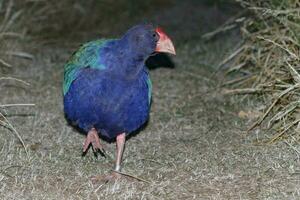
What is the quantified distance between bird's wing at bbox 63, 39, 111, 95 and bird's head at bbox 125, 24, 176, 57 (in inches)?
8.3

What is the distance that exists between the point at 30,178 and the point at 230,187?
1.27m

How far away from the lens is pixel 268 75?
228 inches

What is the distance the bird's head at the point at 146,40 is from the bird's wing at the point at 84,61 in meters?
0.21

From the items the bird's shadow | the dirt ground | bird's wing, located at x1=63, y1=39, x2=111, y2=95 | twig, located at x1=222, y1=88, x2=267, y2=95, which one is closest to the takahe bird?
bird's wing, located at x1=63, y1=39, x2=111, y2=95

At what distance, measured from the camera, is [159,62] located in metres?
6.96

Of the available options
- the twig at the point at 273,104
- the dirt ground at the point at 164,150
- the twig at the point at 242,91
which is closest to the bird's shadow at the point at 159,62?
the dirt ground at the point at 164,150

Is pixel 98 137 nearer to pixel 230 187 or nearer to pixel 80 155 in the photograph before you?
pixel 80 155

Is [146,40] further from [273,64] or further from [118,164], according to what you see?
[273,64]

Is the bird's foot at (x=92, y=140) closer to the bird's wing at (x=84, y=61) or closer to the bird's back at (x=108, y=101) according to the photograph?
the bird's back at (x=108, y=101)

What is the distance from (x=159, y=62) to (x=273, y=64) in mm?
1447

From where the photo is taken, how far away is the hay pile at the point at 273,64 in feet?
17.2

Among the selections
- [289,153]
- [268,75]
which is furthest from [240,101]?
[289,153]

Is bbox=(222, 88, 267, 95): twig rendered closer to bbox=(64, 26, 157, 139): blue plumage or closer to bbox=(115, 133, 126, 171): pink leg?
bbox=(64, 26, 157, 139): blue plumage

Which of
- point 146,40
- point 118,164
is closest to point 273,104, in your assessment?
point 146,40
